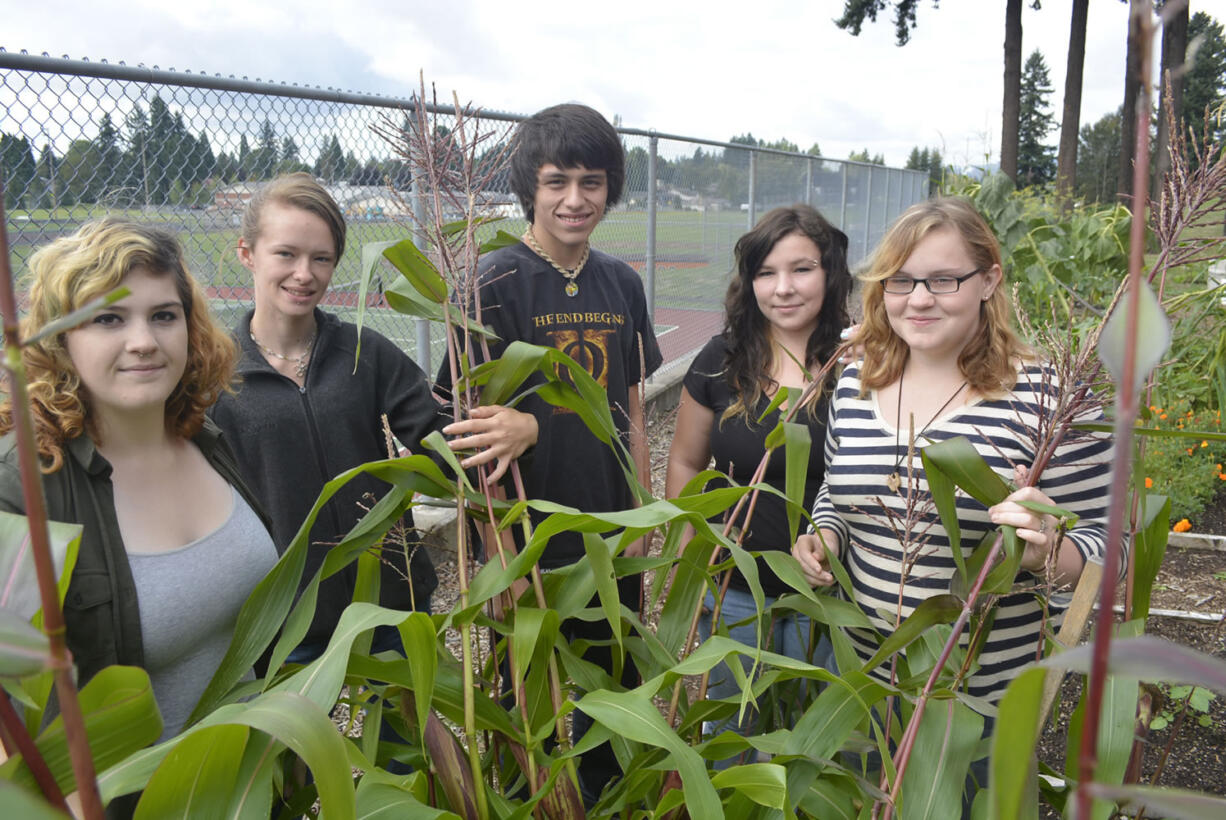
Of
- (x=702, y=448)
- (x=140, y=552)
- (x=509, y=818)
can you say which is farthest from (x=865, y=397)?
(x=140, y=552)

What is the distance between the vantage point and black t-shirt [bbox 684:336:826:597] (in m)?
1.99

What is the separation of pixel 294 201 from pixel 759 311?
3.75 feet

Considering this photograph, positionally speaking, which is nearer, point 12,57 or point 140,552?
point 140,552

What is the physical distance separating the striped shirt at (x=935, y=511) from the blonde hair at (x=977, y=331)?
0.04m

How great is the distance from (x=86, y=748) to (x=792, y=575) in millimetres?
833

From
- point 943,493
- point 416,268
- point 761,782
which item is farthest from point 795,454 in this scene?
point 416,268

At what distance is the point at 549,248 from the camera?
217 cm

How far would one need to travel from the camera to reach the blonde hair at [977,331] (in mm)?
1558

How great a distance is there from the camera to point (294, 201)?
180 cm

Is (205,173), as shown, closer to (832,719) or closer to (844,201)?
(832,719)

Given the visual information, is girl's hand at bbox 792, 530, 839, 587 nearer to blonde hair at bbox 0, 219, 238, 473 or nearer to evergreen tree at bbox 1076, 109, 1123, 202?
blonde hair at bbox 0, 219, 238, 473

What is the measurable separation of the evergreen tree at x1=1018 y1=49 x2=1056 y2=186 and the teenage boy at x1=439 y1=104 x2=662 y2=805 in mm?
45419

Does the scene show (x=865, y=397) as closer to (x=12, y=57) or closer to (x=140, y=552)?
(x=140, y=552)

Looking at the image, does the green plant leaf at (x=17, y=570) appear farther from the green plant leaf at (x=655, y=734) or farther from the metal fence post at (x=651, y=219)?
the metal fence post at (x=651, y=219)
